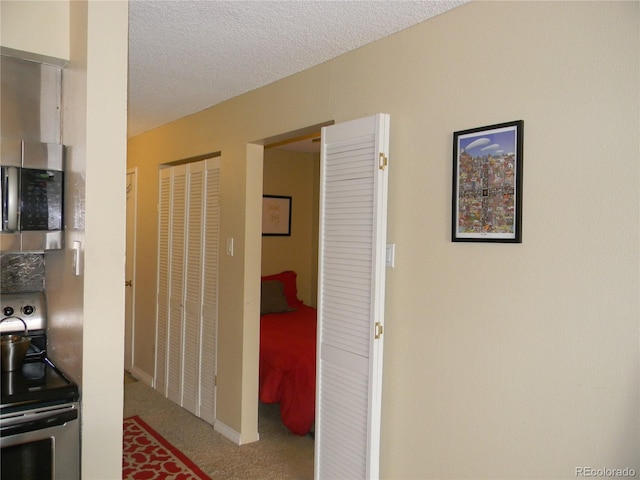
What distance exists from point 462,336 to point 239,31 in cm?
167

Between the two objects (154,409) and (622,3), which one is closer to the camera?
(622,3)

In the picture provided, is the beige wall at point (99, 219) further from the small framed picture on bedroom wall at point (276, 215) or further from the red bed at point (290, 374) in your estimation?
the small framed picture on bedroom wall at point (276, 215)

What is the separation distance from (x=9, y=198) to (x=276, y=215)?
13.0 feet

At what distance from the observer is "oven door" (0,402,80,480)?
1.91 metres

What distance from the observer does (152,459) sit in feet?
11.1

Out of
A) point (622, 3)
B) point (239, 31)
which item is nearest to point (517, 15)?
point (622, 3)

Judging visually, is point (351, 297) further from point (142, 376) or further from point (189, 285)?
point (142, 376)

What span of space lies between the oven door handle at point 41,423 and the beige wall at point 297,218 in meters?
3.97

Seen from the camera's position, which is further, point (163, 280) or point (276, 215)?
point (276, 215)

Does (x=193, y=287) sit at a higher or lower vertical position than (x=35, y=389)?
higher

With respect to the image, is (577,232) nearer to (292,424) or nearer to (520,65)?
(520,65)

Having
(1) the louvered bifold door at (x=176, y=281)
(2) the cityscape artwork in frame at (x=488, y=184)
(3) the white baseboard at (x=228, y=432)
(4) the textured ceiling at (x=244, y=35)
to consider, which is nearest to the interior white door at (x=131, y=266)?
(1) the louvered bifold door at (x=176, y=281)

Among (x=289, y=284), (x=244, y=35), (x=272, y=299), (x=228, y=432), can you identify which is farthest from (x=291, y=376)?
(x=244, y=35)

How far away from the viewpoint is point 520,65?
1938mm
